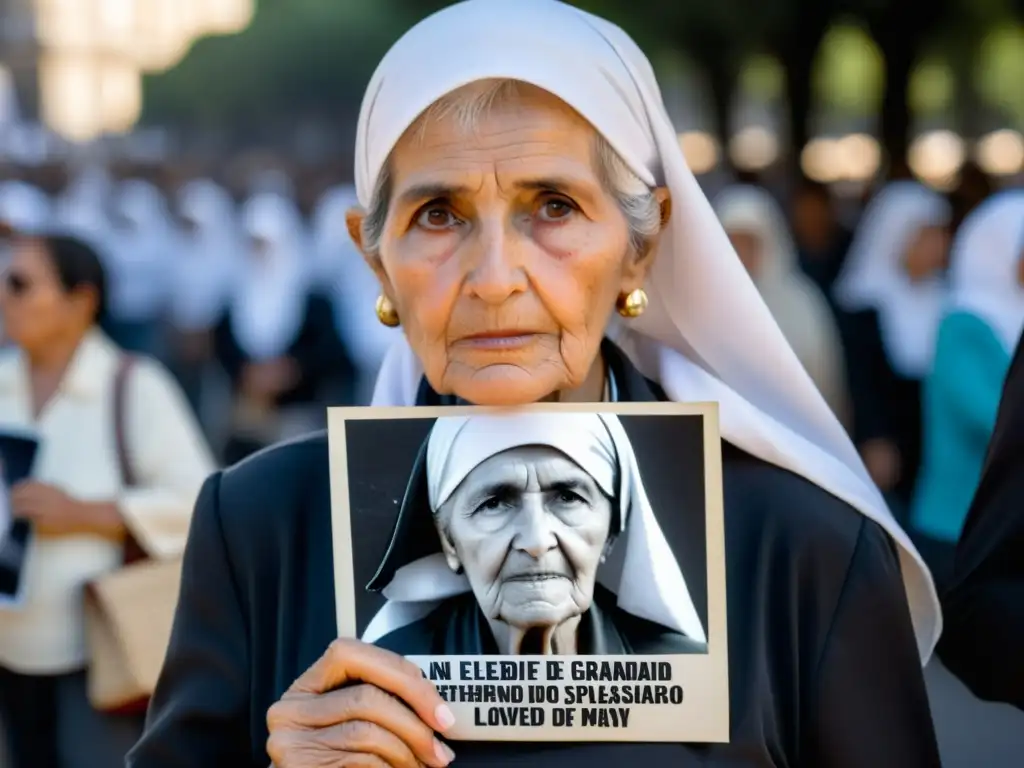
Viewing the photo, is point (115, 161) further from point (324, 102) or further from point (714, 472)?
point (324, 102)

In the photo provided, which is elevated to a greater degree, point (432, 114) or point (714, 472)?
point (432, 114)

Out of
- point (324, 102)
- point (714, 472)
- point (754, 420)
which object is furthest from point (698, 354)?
point (324, 102)

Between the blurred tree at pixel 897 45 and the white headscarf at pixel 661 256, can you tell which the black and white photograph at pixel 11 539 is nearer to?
the white headscarf at pixel 661 256

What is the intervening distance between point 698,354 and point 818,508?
1.05 ft

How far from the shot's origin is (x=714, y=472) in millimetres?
2027

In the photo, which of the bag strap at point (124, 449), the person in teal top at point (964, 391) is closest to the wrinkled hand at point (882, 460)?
the person in teal top at point (964, 391)

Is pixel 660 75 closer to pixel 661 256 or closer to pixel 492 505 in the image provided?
A: pixel 661 256

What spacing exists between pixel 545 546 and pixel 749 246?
6866mm

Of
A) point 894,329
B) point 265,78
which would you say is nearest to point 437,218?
point 894,329

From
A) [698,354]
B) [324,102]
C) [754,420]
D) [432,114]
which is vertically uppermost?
[324,102]

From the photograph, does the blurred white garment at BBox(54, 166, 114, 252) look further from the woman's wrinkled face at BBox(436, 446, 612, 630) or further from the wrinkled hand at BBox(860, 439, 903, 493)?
the woman's wrinkled face at BBox(436, 446, 612, 630)

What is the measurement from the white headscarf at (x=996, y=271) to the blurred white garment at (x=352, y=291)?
401 cm

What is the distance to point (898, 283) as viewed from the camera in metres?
9.67

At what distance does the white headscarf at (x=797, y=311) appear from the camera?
7.87 m
